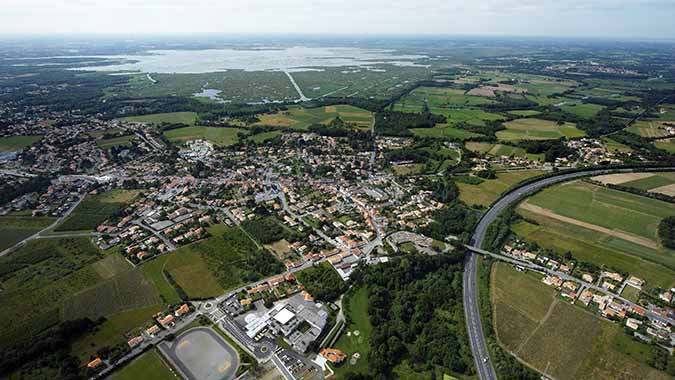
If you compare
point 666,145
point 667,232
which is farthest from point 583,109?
point 667,232

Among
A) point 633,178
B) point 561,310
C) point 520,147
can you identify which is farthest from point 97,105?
point 633,178

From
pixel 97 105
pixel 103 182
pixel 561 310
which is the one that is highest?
pixel 97 105

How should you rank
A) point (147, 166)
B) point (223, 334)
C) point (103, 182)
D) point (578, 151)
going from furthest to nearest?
1. point (578, 151)
2. point (147, 166)
3. point (103, 182)
4. point (223, 334)

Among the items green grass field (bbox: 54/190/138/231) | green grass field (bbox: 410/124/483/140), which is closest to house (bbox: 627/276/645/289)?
green grass field (bbox: 410/124/483/140)

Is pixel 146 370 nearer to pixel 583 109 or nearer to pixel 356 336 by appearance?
pixel 356 336

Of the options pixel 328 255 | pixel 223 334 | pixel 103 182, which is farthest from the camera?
pixel 103 182

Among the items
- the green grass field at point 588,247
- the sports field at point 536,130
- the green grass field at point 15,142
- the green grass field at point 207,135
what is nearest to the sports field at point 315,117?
the green grass field at point 207,135

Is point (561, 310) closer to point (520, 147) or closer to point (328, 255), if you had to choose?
point (328, 255)

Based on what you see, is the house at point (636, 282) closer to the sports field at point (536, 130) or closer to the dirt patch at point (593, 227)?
the dirt patch at point (593, 227)

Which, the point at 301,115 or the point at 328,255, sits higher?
the point at 301,115
